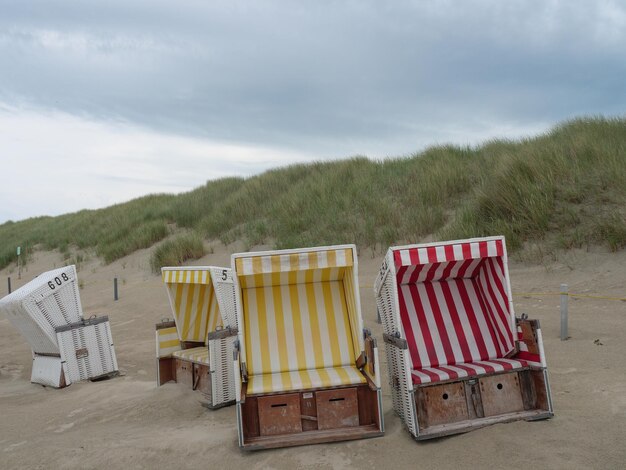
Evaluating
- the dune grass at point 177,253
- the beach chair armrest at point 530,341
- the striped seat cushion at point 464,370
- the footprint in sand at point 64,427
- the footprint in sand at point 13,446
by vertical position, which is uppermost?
the dune grass at point 177,253

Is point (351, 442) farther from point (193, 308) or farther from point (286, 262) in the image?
point (193, 308)

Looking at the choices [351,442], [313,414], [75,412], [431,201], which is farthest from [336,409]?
[431,201]

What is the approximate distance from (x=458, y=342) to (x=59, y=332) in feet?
19.7

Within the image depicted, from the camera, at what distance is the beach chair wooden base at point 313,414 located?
506 cm

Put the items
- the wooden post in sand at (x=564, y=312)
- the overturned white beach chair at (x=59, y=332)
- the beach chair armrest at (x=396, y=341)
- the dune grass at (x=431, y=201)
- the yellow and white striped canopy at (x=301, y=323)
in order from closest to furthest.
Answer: the beach chair armrest at (x=396, y=341)
the yellow and white striped canopy at (x=301, y=323)
the wooden post in sand at (x=564, y=312)
the overturned white beach chair at (x=59, y=332)
the dune grass at (x=431, y=201)

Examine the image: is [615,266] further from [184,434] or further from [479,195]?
[184,434]

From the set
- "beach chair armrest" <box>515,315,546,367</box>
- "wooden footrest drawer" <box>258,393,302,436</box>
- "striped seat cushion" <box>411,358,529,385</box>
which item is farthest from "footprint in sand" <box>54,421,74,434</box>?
"beach chair armrest" <box>515,315,546,367</box>

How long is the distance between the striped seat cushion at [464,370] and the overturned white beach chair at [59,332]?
5.58 metres

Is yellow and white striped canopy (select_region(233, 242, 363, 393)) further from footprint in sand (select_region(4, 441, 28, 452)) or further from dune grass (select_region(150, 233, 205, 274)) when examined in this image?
dune grass (select_region(150, 233, 205, 274))

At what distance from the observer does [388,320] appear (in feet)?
18.0

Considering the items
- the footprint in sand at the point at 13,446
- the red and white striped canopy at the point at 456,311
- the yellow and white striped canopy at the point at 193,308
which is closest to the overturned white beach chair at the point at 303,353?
the red and white striped canopy at the point at 456,311

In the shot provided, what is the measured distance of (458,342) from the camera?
6.05 metres

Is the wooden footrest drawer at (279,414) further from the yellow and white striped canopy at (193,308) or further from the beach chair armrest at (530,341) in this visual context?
the yellow and white striped canopy at (193,308)

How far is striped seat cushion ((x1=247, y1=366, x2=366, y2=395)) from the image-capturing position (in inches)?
203
